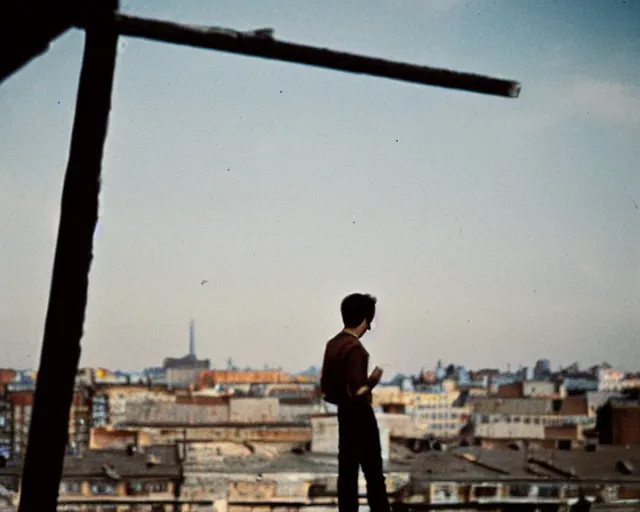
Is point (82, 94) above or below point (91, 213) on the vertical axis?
above

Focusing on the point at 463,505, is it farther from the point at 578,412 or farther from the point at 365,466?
the point at 578,412

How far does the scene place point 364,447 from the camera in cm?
448

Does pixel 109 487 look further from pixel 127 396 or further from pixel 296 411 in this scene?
pixel 127 396

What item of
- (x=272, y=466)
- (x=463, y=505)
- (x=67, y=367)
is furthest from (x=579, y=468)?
(x=67, y=367)

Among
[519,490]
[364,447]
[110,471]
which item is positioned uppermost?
[364,447]

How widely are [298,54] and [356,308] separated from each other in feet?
6.27

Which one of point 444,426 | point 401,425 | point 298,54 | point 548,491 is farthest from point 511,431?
point 298,54

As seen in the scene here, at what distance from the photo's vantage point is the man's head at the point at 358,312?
182 inches

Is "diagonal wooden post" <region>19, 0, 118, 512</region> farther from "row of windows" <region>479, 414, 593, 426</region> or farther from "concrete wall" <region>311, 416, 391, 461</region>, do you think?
"row of windows" <region>479, 414, 593, 426</region>

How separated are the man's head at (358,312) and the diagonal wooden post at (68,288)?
1921 millimetres

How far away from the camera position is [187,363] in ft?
550

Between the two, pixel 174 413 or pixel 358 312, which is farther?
pixel 174 413

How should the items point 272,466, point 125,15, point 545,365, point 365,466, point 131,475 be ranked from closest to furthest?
point 125,15, point 365,466, point 131,475, point 272,466, point 545,365

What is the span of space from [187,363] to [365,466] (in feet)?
545
